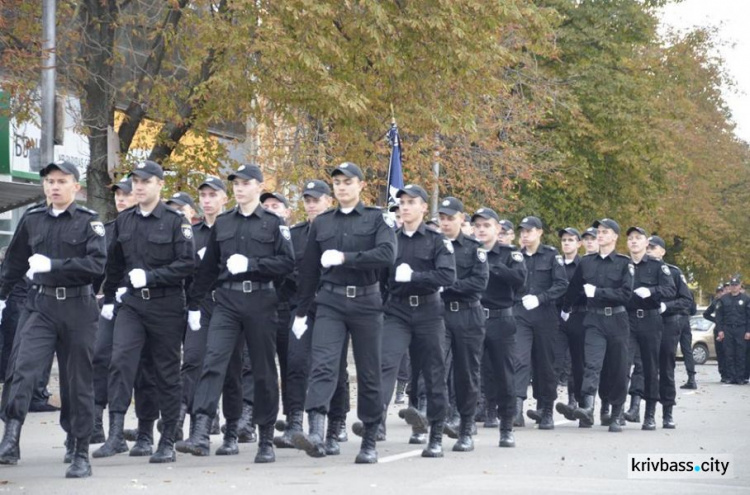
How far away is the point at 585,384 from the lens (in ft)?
50.3

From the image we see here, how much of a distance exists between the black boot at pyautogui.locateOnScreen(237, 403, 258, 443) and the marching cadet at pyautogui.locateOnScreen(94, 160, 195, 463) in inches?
62.9

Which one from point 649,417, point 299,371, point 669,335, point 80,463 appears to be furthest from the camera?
point 669,335

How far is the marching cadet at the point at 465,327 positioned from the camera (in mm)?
12289

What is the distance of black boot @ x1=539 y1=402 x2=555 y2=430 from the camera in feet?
50.6

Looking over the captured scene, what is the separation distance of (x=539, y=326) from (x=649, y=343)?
1.29 m

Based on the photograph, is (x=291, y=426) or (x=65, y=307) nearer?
(x=65, y=307)

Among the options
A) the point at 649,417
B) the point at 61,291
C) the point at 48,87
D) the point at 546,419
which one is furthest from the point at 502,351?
the point at 48,87

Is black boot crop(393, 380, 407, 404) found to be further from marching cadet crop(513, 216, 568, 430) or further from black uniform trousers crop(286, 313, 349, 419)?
black uniform trousers crop(286, 313, 349, 419)

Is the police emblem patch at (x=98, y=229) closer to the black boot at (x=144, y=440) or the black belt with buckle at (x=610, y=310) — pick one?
the black boot at (x=144, y=440)

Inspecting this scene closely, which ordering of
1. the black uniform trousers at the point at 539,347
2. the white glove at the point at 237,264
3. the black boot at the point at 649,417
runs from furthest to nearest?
1. the black boot at the point at 649,417
2. the black uniform trousers at the point at 539,347
3. the white glove at the point at 237,264

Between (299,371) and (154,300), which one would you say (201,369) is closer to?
(299,371)

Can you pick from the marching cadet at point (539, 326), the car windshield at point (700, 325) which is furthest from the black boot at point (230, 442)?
the car windshield at point (700, 325)

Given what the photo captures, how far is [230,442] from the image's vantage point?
11.6 meters

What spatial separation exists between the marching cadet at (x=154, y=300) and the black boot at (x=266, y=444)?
0.64m
